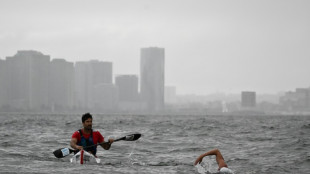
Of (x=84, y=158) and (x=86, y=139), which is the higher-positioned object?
(x=86, y=139)

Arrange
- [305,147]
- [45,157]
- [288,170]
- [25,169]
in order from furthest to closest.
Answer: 1. [305,147]
2. [45,157]
3. [288,170]
4. [25,169]

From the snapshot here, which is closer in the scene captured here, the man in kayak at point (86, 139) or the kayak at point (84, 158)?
the man in kayak at point (86, 139)

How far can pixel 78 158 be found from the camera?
17547 millimetres

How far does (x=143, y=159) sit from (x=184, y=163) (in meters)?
2.32

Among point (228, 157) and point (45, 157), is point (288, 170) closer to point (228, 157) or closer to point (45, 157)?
point (228, 157)

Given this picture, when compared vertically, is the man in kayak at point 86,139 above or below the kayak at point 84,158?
above

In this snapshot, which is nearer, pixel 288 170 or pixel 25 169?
pixel 25 169

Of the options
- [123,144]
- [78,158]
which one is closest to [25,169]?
[78,158]

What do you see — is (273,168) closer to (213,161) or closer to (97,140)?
(213,161)

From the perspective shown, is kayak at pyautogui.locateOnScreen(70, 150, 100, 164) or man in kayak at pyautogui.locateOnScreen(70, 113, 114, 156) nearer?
man in kayak at pyautogui.locateOnScreen(70, 113, 114, 156)

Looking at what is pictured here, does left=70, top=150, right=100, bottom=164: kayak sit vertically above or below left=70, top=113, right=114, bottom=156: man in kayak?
below

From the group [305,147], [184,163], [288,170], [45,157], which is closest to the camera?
[288,170]

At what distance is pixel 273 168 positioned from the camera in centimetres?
1853

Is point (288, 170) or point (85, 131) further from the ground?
point (85, 131)
